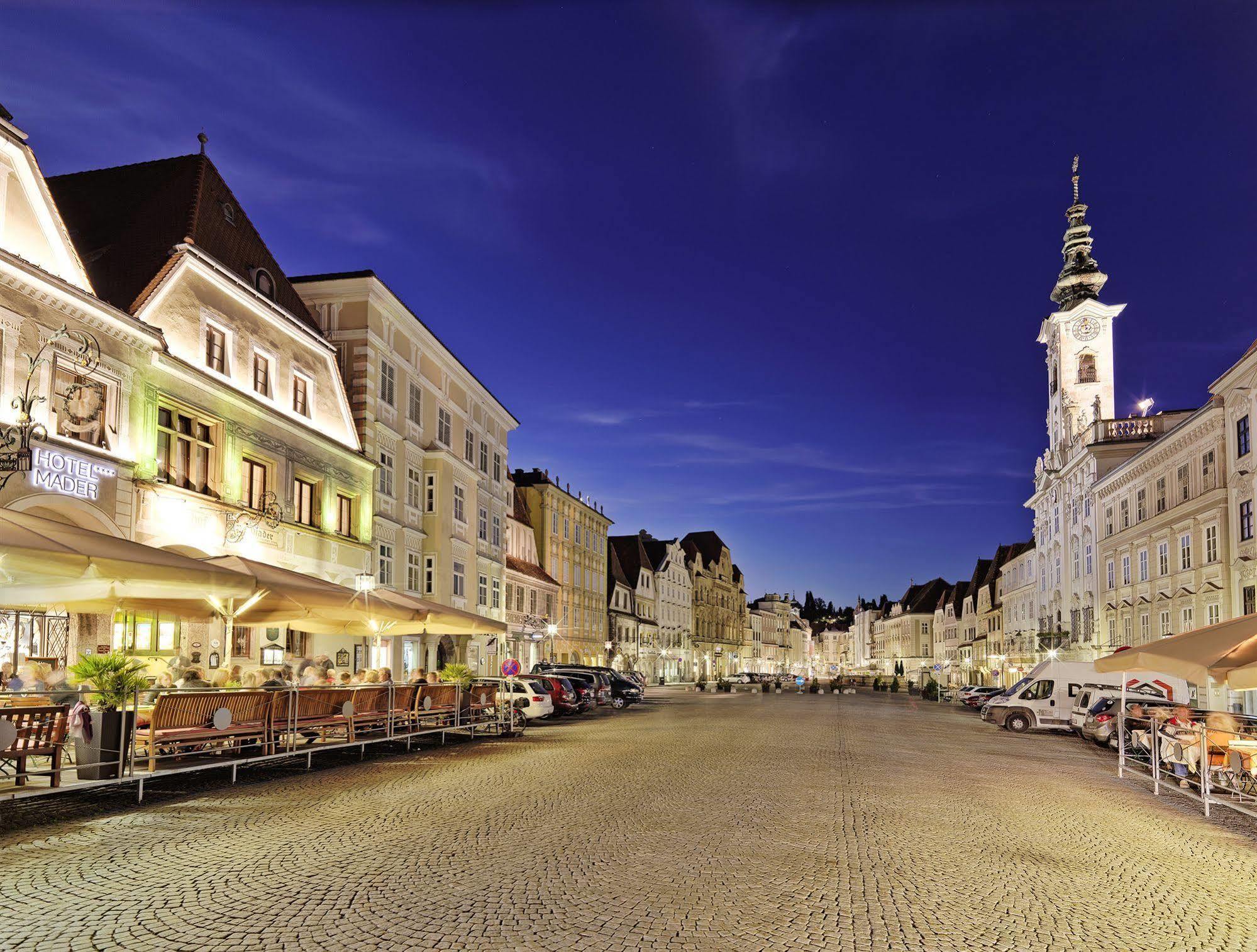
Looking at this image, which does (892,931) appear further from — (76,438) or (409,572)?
(409,572)

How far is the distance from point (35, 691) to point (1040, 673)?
3008cm

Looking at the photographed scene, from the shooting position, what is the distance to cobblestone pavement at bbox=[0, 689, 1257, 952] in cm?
738

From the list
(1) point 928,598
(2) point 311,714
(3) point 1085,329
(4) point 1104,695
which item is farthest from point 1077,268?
(1) point 928,598

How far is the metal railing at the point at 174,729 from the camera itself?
1276 centimetres

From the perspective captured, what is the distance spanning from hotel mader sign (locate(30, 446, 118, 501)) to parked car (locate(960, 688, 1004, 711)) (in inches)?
1775

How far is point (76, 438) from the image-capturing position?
2052cm

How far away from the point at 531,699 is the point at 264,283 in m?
14.2

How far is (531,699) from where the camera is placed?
103 ft

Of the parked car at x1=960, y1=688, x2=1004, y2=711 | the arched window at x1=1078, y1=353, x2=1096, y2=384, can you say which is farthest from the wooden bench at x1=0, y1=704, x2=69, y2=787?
the arched window at x1=1078, y1=353, x2=1096, y2=384

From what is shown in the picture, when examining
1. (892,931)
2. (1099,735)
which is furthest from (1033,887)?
(1099,735)

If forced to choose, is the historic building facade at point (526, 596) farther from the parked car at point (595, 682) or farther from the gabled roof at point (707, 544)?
the gabled roof at point (707, 544)

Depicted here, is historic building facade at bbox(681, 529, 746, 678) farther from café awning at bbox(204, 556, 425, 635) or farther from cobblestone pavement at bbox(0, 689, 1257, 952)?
cobblestone pavement at bbox(0, 689, 1257, 952)

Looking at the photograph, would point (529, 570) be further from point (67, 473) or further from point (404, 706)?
point (67, 473)

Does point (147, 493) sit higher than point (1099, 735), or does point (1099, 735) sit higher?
point (147, 493)
